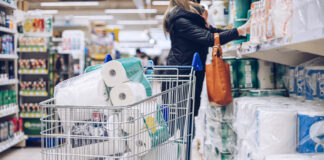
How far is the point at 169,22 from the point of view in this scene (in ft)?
7.43

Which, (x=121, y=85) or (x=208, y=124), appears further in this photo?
(x=208, y=124)

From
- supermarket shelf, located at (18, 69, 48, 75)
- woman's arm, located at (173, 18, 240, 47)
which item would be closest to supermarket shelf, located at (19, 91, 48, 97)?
supermarket shelf, located at (18, 69, 48, 75)

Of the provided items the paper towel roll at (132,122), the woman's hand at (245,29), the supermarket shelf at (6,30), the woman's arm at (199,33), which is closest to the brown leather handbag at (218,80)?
the woman's arm at (199,33)

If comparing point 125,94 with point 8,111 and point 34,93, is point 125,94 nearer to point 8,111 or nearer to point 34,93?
point 8,111

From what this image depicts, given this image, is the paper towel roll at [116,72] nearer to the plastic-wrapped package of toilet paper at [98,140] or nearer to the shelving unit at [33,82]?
the plastic-wrapped package of toilet paper at [98,140]

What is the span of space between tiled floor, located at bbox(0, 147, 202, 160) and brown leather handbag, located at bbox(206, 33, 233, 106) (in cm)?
132

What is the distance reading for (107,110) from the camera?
1.38 meters

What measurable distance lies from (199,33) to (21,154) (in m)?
2.94

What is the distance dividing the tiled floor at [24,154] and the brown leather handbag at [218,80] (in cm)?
132

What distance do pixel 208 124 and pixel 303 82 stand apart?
3.76 feet

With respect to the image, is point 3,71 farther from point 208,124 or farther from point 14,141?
point 208,124

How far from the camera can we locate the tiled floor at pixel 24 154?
11.8 ft

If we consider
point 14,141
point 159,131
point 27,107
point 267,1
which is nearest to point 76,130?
point 159,131

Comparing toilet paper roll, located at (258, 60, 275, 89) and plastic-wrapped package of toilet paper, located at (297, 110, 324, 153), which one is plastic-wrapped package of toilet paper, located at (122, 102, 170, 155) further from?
toilet paper roll, located at (258, 60, 275, 89)
